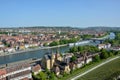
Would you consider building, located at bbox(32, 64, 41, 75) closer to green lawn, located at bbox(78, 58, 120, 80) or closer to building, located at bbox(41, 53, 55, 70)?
building, located at bbox(41, 53, 55, 70)

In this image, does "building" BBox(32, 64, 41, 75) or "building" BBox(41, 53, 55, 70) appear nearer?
"building" BBox(32, 64, 41, 75)

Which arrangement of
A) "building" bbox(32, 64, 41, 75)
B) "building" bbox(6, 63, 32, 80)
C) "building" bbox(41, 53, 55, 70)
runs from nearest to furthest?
"building" bbox(6, 63, 32, 80), "building" bbox(32, 64, 41, 75), "building" bbox(41, 53, 55, 70)

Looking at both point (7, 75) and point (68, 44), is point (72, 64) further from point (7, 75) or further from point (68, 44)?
point (68, 44)

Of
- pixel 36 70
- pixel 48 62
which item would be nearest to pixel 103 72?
pixel 48 62

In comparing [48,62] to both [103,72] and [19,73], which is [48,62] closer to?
[19,73]

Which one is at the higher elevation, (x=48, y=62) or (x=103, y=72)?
(x=48, y=62)

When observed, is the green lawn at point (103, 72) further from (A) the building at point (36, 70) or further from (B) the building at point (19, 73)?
(B) the building at point (19, 73)

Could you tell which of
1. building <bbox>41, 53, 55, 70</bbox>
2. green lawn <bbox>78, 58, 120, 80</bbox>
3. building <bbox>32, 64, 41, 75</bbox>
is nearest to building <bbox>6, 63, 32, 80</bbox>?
building <bbox>32, 64, 41, 75</bbox>

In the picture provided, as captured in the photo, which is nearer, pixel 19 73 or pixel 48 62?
pixel 19 73
